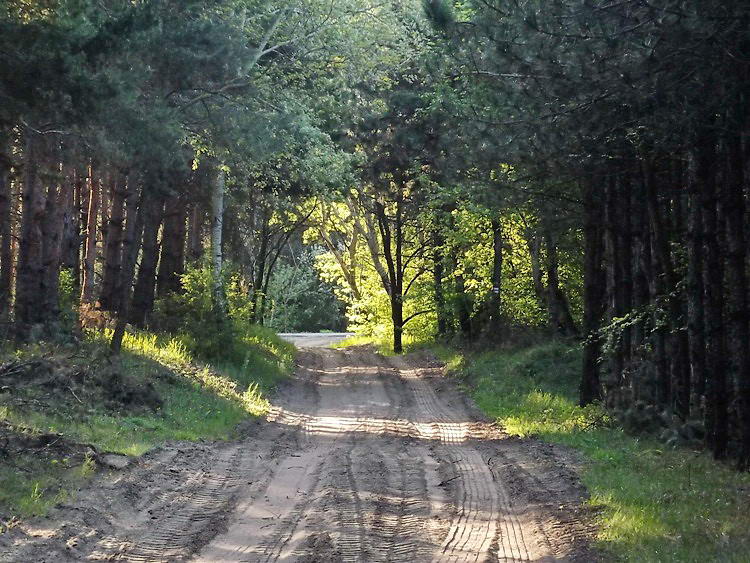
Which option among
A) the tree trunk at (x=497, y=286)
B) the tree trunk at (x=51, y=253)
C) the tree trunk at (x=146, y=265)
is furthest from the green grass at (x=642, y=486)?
the tree trunk at (x=146, y=265)

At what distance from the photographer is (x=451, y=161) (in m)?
18.0

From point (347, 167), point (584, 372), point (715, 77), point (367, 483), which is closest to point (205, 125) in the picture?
point (347, 167)

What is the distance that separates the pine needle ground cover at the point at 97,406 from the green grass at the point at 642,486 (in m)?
5.52

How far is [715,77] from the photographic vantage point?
33.3ft

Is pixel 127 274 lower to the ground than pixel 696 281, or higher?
higher

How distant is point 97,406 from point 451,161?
8018 mm

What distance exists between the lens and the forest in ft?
37.1

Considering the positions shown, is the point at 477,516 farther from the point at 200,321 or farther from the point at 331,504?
the point at 200,321

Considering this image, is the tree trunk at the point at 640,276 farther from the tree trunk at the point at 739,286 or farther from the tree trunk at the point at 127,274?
the tree trunk at the point at 127,274

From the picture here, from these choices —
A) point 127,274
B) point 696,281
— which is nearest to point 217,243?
point 127,274

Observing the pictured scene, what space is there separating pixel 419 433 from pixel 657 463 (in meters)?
5.46

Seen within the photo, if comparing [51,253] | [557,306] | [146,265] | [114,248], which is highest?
[114,248]

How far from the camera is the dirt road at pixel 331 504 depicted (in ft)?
27.0

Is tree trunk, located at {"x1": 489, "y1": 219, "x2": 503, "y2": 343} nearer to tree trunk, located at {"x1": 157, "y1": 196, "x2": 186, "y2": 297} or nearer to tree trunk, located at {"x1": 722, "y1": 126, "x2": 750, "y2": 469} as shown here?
tree trunk, located at {"x1": 157, "y1": 196, "x2": 186, "y2": 297}
